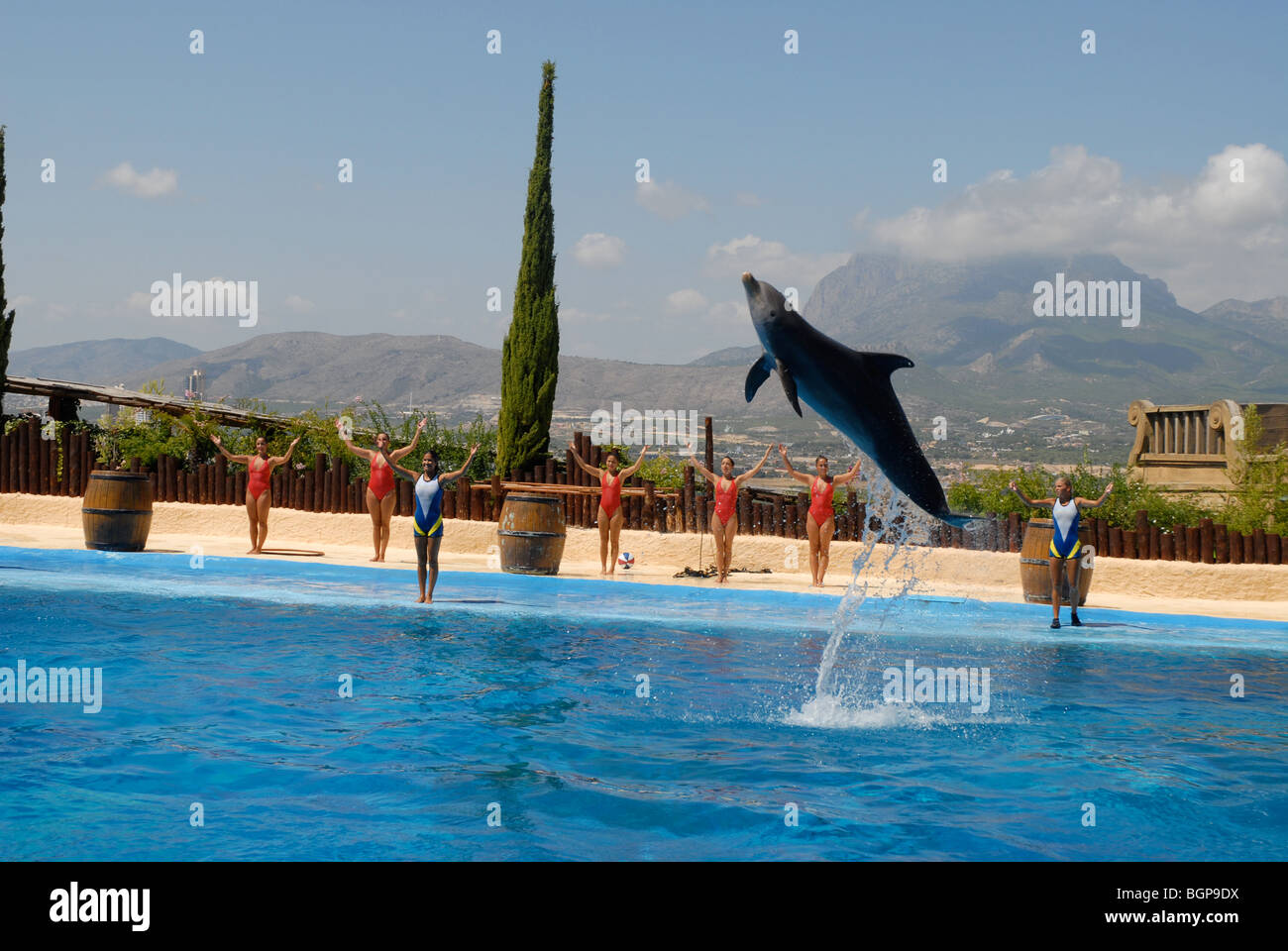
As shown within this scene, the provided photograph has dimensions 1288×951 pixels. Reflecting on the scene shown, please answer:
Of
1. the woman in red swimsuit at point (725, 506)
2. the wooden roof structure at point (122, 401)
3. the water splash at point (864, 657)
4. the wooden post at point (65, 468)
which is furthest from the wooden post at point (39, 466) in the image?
the water splash at point (864, 657)

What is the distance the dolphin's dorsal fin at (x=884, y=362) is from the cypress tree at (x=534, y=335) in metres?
14.9

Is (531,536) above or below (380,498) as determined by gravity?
below

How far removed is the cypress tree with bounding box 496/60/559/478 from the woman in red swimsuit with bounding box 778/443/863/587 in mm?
6692

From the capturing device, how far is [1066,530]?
1340cm

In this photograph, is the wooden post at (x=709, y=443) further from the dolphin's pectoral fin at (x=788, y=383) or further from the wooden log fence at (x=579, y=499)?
the dolphin's pectoral fin at (x=788, y=383)

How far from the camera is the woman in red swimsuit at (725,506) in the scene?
16.6 meters

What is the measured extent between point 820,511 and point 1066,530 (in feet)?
13.0

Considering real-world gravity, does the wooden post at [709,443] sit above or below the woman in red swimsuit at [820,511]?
above

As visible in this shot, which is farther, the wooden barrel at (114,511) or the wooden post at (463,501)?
the wooden post at (463,501)

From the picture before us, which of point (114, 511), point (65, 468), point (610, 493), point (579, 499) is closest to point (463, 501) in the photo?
point (579, 499)

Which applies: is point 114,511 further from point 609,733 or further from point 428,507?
point 609,733

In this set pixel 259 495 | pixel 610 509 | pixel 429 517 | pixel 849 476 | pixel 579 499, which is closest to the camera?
pixel 429 517

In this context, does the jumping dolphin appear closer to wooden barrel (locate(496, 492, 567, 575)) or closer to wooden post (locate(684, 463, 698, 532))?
wooden barrel (locate(496, 492, 567, 575))
